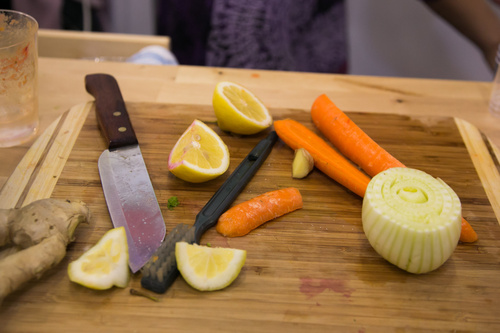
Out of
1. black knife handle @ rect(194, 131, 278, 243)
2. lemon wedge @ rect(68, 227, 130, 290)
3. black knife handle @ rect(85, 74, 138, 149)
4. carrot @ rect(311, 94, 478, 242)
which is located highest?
carrot @ rect(311, 94, 478, 242)

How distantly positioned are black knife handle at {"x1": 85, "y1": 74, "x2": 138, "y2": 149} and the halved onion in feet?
3.07

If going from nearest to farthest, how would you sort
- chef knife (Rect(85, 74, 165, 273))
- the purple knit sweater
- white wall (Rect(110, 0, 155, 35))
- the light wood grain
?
chef knife (Rect(85, 74, 165, 273)) < the light wood grain < the purple knit sweater < white wall (Rect(110, 0, 155, 35))

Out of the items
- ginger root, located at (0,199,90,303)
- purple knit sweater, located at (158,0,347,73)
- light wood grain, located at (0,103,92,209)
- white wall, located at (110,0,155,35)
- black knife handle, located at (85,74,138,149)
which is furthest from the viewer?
white wall, located at (110,0,155,35)

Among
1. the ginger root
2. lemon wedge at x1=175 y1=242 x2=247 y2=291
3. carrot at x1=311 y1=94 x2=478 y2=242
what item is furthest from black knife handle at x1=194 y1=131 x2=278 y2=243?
the ginger root

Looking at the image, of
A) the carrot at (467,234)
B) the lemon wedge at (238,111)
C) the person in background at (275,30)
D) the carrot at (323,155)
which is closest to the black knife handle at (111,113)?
the lemon wedge at (238,111)

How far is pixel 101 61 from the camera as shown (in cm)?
256

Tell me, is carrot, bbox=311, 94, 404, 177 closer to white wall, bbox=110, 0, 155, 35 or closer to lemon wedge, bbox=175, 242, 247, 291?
lemon wedge, bbox=175, 242, 247, 291

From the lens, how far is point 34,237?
1.36 metres

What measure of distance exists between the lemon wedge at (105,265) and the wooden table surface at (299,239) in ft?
0.16

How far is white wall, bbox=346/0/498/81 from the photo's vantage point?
4027mm

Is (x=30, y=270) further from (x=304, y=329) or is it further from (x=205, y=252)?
(x=304, y=329)

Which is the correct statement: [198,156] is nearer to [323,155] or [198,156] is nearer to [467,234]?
[323,155]

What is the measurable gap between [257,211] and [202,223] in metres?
0.19

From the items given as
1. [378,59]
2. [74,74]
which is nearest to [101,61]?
[74,74]
